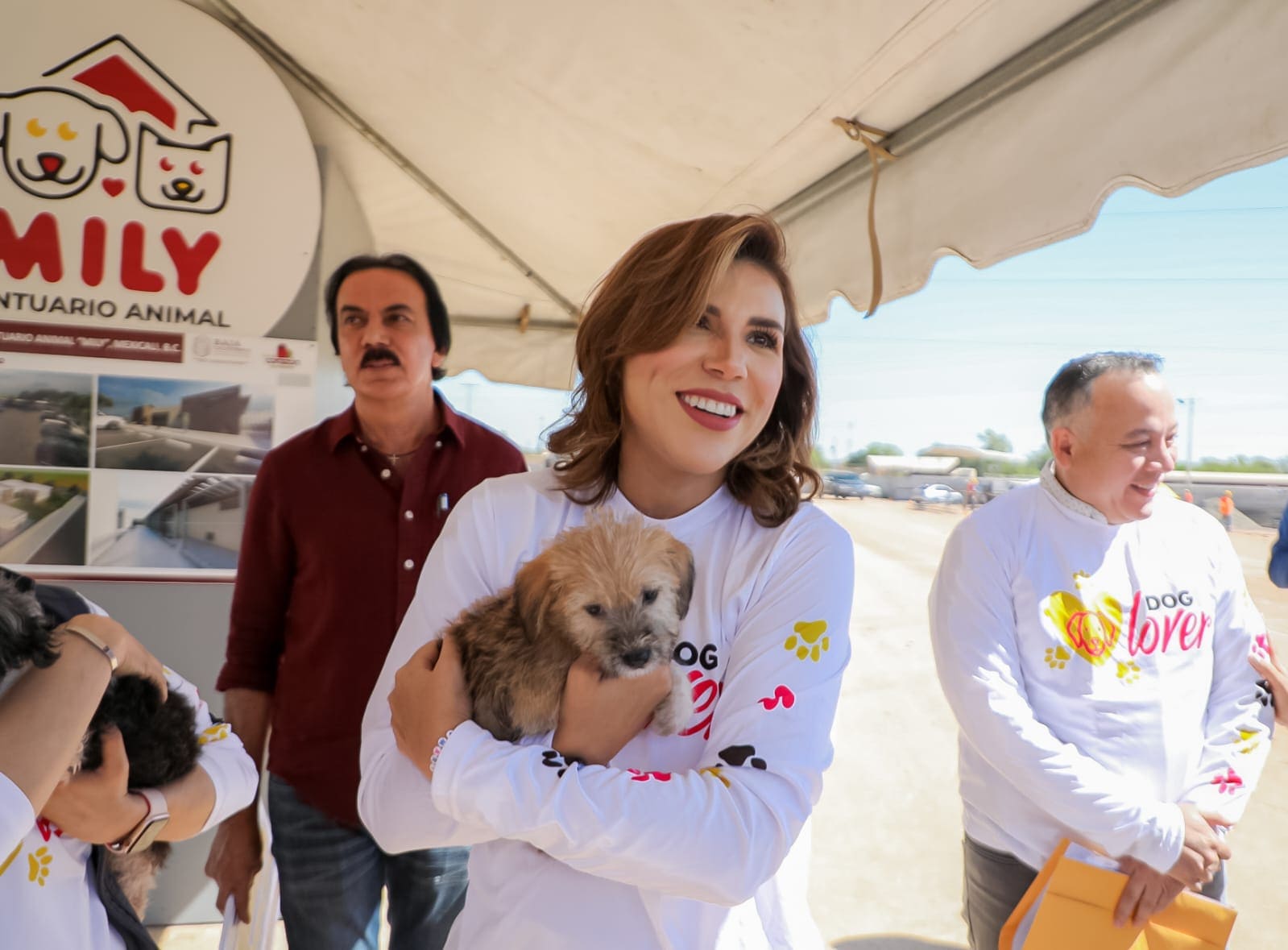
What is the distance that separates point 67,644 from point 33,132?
10.8 feet

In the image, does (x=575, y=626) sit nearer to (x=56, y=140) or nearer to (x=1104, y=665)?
(x=1104, y=665)

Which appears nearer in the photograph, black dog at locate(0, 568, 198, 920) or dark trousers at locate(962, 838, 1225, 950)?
black dog at locate(0, 568, 198, 920)

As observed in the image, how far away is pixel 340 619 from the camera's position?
2.27 metres

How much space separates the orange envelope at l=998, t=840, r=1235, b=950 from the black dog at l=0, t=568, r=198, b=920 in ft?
6.32

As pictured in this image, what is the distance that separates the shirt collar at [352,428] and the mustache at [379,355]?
0.52ft

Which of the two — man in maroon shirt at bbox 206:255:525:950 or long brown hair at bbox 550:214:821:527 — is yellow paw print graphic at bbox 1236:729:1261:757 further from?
man in maroon shirt at bbox 206:255:525:950

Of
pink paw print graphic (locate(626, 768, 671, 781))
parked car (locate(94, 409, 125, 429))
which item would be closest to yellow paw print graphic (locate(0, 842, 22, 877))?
pink paw print graphic (locate(626, 768, 671, 781))

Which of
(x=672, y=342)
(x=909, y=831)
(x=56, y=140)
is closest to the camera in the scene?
(x=672, y=342)

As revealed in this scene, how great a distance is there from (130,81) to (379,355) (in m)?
2.27

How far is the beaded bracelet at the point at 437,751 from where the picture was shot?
37.9 inches

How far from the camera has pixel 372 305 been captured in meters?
2.62

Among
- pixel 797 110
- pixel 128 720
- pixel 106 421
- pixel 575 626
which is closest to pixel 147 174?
pixel 106 421

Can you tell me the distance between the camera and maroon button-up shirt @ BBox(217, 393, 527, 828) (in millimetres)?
2229

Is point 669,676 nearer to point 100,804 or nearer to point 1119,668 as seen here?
point 100,804
